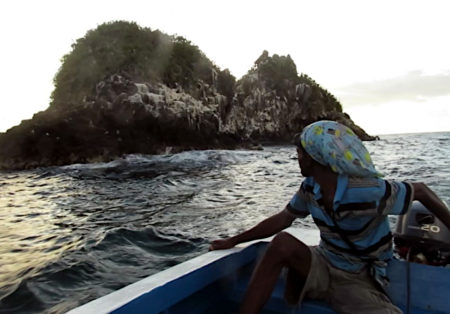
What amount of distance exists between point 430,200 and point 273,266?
88cm

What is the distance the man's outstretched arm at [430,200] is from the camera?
2.02m

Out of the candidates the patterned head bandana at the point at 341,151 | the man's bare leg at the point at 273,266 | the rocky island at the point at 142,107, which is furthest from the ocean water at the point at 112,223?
the rocky island at the point at 142,107

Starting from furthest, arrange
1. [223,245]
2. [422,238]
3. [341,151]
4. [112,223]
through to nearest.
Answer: [112,223], [223,245], [422,238], [341,151]

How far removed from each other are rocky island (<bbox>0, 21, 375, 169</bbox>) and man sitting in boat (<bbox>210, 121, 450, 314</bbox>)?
18.5 metres

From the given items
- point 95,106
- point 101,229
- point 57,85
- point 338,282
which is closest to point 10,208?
point 101,229

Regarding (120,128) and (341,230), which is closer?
(341,230)

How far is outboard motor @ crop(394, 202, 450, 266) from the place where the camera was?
7.82 ft

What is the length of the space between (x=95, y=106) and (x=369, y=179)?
2167cm

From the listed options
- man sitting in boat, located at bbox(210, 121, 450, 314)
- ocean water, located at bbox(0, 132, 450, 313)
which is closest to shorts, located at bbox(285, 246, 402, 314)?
man sitting in boat, located at bbox(210, 121, 450, 314)

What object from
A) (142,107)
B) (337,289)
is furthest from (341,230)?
(142,107)

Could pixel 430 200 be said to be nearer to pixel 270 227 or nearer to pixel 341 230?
pixel 341 230

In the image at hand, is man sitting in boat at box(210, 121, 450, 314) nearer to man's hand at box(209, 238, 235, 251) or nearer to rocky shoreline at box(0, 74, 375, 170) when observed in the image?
man's hand at box(209, 238, 235, 251)

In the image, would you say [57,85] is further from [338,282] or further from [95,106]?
[338,282]

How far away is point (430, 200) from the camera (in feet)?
6.64
